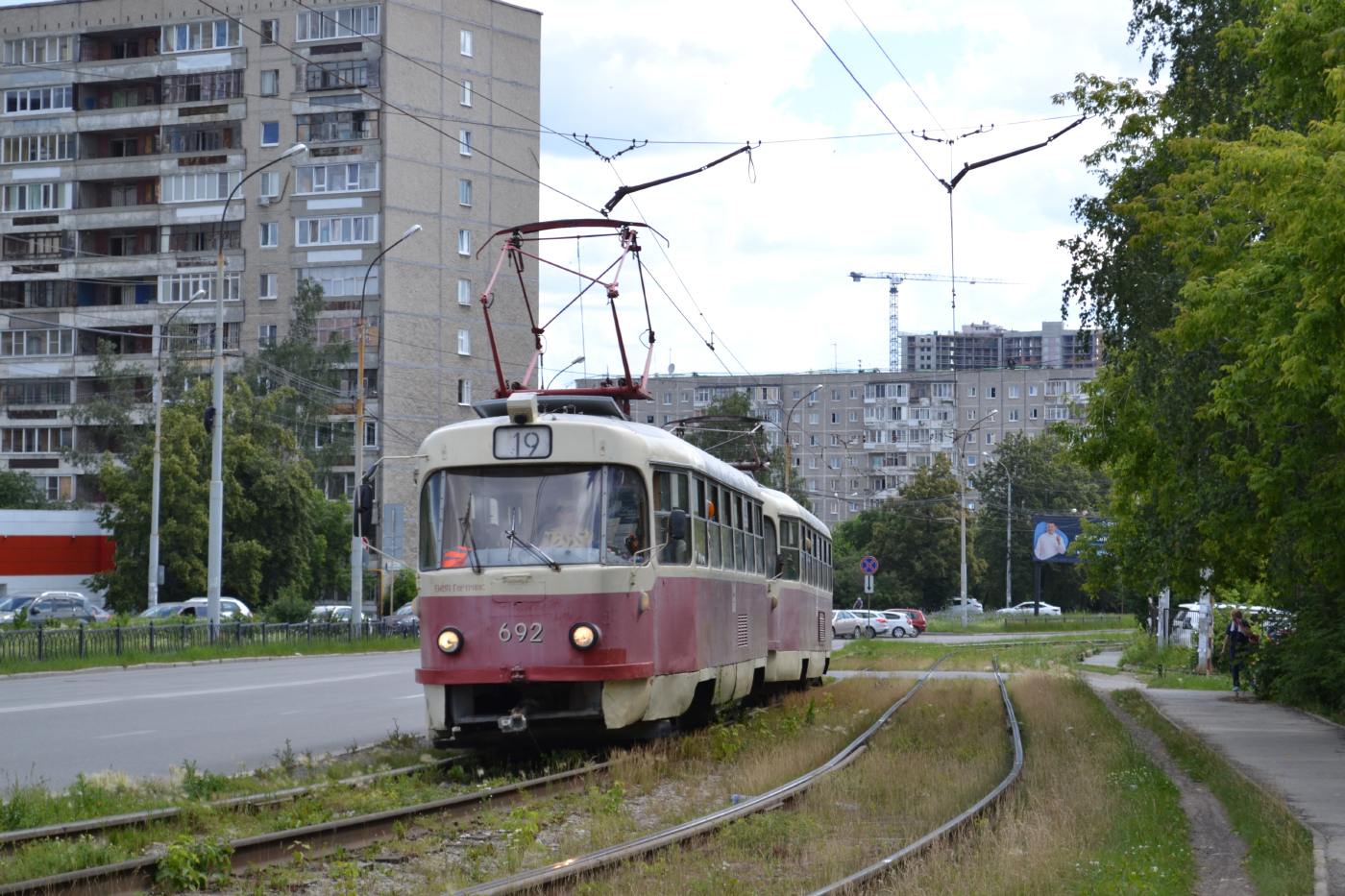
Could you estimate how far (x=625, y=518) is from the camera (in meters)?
13.2

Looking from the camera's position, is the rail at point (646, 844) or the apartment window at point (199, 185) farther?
the apartment window at point (199, 185)

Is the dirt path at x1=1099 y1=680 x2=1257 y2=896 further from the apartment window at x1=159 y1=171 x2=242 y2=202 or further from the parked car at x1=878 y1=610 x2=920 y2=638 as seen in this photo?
the apartment window at x1=159 y1=171 x2=242 y2=202

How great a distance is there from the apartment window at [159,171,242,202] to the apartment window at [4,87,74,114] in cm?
694

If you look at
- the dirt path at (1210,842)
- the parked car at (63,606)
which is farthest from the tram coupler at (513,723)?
the parked car at (63,606)

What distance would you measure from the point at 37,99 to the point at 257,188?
12393mm

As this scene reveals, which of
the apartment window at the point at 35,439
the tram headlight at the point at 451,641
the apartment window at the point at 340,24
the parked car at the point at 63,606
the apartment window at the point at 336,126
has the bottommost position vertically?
the parked car at the point at 63,606

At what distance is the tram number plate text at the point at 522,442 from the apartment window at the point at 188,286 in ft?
202

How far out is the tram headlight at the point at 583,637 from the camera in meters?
12.6

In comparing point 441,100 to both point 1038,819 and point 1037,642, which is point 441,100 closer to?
point 1037,642

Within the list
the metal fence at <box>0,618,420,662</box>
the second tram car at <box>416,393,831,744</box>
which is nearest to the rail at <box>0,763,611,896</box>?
the second tram car at <box>416,393,831,744</box>

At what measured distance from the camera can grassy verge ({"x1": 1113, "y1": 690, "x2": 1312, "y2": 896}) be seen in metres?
8.63

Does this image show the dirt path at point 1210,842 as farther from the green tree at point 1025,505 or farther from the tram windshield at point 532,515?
the green tree at point 1025,505

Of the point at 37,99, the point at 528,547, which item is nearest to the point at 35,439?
the point at 37,99

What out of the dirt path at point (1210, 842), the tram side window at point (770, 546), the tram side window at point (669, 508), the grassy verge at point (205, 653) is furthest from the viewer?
the grassy verge at point (205, 653)
